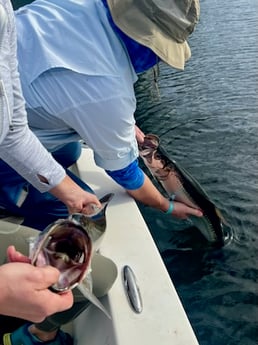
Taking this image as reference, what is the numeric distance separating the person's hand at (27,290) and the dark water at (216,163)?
4.09 ft

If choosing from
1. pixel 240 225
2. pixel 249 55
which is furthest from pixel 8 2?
pixel 249 55

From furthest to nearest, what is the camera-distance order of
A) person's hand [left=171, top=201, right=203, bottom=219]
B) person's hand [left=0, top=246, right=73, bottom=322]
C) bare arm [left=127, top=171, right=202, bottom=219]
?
1. person's hand [left=171, top=201, right=203, bottom=219]
2. bare arm [left=127, top=171, right=202, bottom=219]
3. person's hand [left=0, top=246, right=73, bottom=322]

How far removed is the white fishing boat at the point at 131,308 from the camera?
1.62 m

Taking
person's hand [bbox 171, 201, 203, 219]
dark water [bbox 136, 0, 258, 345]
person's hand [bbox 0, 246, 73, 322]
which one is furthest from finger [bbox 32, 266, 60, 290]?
person's hand [bbox 171, 201, 203, 219]

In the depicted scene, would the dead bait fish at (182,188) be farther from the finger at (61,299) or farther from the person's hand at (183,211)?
the finger at (61,299)

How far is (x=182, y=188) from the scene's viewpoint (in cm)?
289

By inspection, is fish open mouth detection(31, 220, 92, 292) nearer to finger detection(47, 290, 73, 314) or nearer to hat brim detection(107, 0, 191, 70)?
finger detection(47, 290, 73, 314)

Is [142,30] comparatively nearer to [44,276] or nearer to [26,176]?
[26,176]

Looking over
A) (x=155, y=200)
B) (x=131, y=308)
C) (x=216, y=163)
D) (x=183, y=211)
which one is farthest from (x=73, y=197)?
(x=216, y=163)

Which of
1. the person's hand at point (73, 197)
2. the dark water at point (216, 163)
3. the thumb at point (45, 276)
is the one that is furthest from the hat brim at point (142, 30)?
the dark water at point (216, 163)

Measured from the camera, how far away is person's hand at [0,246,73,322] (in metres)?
1.28

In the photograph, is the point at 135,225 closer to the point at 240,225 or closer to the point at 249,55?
the point at 240,225

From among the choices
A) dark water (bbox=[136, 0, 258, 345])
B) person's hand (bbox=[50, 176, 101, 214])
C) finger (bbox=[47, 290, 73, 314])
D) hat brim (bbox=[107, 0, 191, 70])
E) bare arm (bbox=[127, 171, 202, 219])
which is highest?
hat brim (bbox=[107, 0, 191, 70])

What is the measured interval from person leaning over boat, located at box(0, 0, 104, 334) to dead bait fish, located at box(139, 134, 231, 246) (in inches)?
37.2
